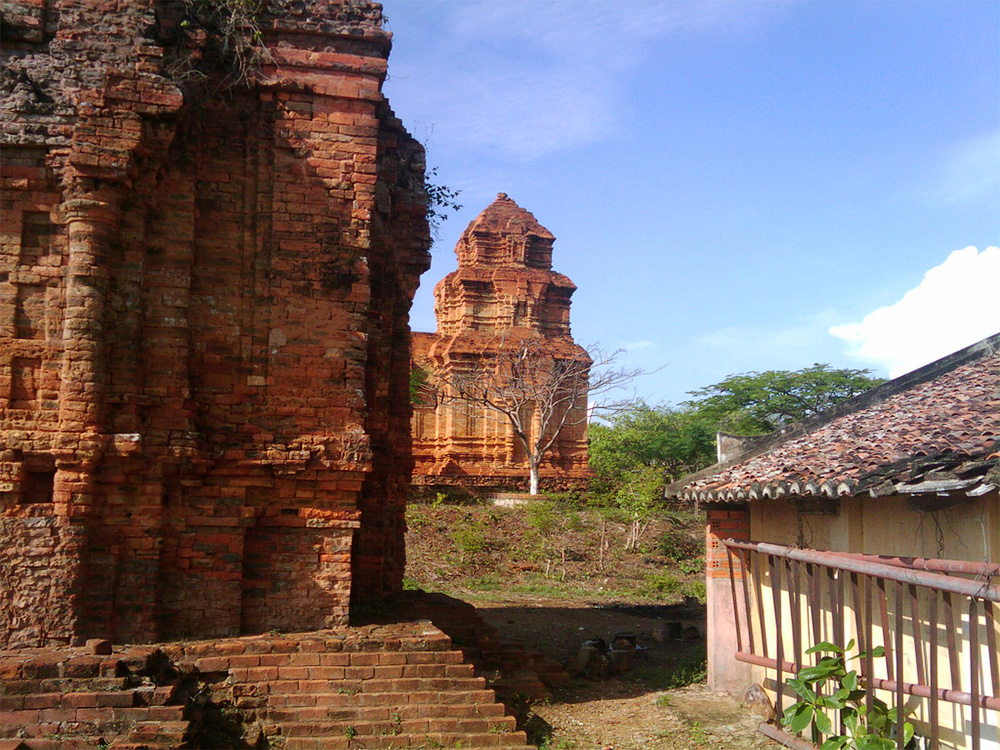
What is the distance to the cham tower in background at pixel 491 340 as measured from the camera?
29828mm

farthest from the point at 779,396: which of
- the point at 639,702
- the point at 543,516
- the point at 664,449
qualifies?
the point at 639,702

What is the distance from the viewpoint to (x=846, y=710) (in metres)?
6.90

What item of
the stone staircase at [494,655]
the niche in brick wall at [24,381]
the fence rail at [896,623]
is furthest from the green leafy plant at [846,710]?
the niche in brick wall at [24,381]

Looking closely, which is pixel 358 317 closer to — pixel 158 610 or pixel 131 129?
pixel 131 129

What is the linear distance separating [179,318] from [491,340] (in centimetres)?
2201

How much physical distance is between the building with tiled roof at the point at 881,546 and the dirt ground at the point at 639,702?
0.50 metres

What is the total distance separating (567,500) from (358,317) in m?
17.8

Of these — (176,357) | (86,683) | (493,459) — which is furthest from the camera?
(493,459)

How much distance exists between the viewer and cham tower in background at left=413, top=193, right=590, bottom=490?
29.8 meters

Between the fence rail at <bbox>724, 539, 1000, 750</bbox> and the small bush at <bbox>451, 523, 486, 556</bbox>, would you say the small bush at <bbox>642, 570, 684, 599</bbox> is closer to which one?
the small bush at <bbox>451, 523, 486, 556</bbox>

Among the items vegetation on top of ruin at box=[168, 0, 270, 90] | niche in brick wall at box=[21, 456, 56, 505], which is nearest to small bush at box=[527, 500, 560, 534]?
vegetation on top of ruin at box=[168, 0, 270, 90]

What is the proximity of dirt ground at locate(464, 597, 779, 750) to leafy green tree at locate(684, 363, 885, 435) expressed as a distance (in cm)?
1686

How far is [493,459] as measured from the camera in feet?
98.3

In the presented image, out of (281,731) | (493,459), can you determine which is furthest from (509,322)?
(281,731)
